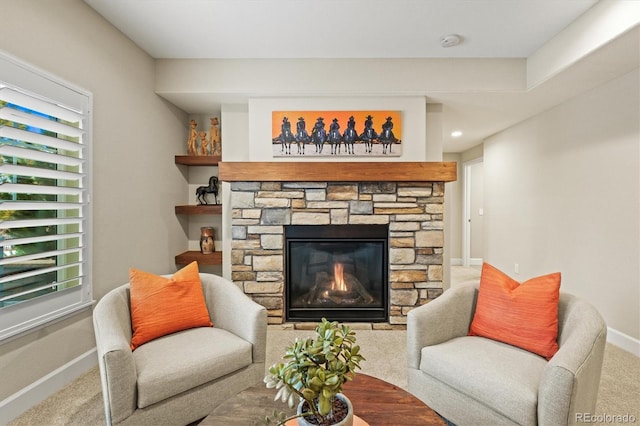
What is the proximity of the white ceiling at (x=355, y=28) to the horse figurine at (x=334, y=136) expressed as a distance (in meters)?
0.63

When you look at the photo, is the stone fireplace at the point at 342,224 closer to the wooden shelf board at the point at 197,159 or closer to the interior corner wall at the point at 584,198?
the wooden shelf board at the point at 197,159

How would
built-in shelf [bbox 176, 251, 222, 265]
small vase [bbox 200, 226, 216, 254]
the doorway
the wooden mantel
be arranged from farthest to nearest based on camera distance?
1. the doorway
2. small vase [bbox 200, 226, 216, 254]
3. built-in shelf [bbox 176, 251, 222, 265]
4. the wooden mantel

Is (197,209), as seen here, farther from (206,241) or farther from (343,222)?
(343,222)

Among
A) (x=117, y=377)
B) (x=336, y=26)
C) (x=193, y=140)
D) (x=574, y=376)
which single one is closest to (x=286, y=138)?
(x=336, y=26)

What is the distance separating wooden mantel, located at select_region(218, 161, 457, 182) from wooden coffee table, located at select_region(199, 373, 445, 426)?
1967mm

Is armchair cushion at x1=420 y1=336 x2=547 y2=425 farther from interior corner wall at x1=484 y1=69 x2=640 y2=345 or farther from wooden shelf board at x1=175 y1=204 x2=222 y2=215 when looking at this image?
wooden shelf board at x1=175 y1=204 x2=222 y2=215

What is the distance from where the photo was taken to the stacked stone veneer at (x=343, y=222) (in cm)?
310

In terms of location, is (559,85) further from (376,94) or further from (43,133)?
(43,133)

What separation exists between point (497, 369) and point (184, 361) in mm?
1473

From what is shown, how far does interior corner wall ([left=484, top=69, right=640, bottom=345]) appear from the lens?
2637mm

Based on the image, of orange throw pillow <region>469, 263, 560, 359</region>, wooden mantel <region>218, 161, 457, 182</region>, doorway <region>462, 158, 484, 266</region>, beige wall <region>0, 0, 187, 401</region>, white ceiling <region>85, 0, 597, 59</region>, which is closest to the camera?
orange throw pillow <region>469, 263, 560, 359</region>

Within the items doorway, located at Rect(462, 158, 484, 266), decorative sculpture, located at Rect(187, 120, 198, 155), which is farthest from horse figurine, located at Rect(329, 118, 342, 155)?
doorway, located at Rect(462, 158, 484, 266)

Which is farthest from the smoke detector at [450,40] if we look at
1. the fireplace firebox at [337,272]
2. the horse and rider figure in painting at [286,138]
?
the fireplace firebox at [337,272]

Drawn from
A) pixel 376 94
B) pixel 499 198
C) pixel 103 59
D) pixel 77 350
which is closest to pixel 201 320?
pixel 77 350
